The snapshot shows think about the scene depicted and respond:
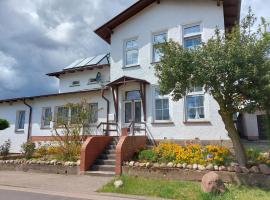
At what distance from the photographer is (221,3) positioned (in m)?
15.2

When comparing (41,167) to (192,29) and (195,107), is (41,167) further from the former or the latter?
(192,29)

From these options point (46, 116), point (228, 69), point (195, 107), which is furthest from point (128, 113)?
point (228, 69)

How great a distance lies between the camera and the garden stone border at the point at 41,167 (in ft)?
43.2

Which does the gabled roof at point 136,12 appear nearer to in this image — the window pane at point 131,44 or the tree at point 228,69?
the window pane at point 131,44

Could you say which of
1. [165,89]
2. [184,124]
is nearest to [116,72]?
[184,124]

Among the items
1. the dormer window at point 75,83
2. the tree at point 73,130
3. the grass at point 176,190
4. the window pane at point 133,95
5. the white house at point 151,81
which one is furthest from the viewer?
the dormer window at point 75,83

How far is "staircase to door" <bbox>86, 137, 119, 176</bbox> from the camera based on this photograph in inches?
487

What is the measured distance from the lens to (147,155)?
40.2 feet

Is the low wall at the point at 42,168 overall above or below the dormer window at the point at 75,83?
below

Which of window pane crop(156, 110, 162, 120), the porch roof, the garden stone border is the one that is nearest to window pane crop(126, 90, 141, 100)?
the porch roof

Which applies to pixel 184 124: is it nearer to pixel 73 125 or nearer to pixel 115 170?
pixel 115 170

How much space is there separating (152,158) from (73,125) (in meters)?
5.56

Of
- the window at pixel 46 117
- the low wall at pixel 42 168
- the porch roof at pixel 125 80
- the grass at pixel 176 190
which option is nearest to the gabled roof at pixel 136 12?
the porch roof at pixel 125 80

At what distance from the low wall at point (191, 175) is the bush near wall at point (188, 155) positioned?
0.54m
